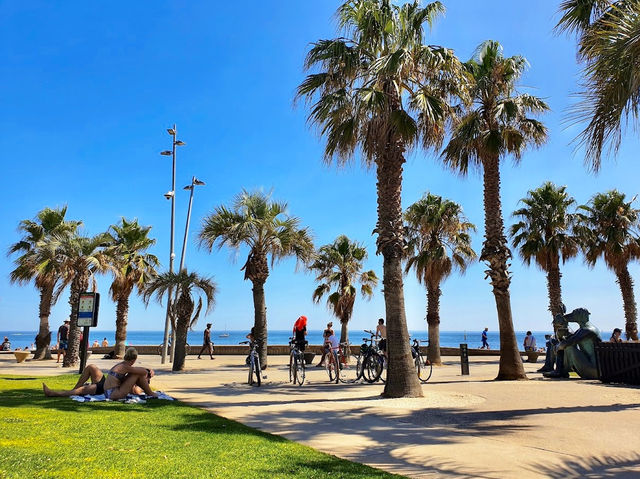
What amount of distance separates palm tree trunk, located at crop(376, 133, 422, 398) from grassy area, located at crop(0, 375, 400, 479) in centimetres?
455

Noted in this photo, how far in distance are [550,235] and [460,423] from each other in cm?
2105

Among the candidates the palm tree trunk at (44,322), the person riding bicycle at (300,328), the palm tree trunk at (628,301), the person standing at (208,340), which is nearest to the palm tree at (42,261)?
the palm tree trunk at (44,322)

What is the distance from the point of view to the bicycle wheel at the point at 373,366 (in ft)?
47.7

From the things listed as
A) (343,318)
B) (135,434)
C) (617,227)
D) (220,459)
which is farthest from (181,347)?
(617,227)

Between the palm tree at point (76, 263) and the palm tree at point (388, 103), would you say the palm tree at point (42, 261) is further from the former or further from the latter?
the palm tree at point (388, 103)

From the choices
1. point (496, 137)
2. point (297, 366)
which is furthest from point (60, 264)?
point (496, 137)

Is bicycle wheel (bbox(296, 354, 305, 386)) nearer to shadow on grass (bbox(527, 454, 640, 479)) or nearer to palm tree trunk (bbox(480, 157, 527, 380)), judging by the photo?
palm tree trunk (bbox(480, 157, 527, 380))

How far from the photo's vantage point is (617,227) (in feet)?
91.7

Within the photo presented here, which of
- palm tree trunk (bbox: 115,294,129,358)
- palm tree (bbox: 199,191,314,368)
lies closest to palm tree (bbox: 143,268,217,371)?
palm tree (bbox: 199,191,314,368)

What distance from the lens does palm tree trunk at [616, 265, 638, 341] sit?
91.1ft

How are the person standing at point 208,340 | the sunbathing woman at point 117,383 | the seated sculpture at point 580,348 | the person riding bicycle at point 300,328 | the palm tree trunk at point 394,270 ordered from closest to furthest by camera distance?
the sunbathing woman at point 117,383, the palm tree trunk at point 394,270, the seated sculpture at point 580,348, the person riding bicycle at point 300,328, the person standing at point 208,340

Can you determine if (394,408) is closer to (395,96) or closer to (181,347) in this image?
(395,96)

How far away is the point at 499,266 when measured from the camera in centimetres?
1551

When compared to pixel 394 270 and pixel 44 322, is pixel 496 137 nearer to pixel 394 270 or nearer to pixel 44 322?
pixel 394 270
